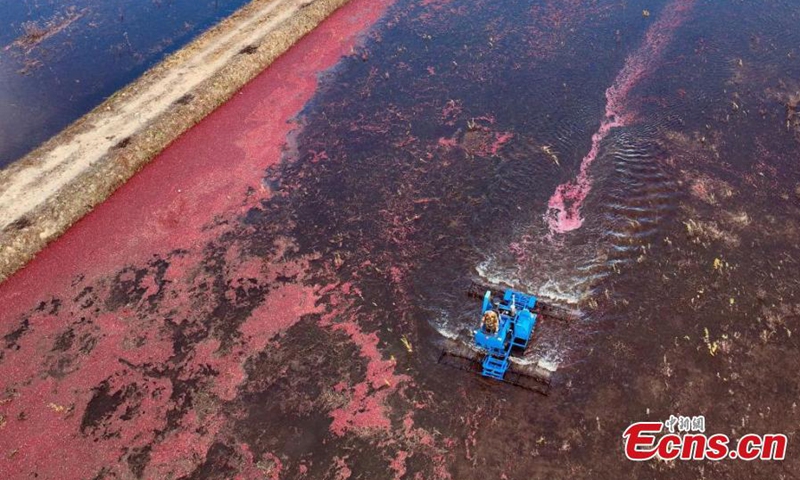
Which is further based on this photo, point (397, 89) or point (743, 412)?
point (397, 89)

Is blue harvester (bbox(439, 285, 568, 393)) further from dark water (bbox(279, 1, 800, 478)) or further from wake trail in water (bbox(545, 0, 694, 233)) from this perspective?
wake trail in water (bbox(545, 0, 694, 233))

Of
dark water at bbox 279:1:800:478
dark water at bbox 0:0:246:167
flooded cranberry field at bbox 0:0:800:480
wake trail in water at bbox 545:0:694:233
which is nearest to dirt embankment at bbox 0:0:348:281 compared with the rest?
flooded cranberry field at bbox 0:0:800:480

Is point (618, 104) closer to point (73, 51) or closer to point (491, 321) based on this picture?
point (491, 321)

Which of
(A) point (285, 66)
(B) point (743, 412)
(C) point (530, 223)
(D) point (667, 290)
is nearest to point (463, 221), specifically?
(C) point (530, 223)

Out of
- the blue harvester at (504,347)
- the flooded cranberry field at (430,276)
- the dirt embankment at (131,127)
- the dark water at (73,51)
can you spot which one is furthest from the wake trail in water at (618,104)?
the dark water at (73,51)

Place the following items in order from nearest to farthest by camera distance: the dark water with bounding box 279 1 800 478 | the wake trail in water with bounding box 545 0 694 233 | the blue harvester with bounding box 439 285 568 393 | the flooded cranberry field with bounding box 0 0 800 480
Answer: the flooded cranberry field with bounding box 0 0 800 480
the dark water with bounding box 279 1 800 478
the blue harvester with bounding box 439 285 568 393
the wake trail in water with bounding box 545 0 694 233

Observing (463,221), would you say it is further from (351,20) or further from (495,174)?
(351,20)
